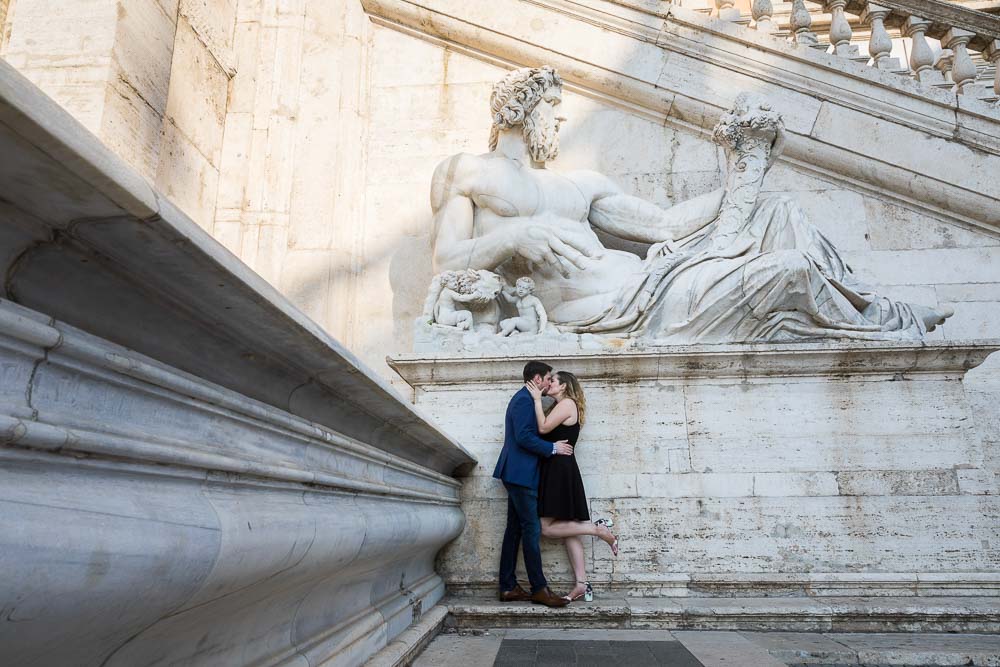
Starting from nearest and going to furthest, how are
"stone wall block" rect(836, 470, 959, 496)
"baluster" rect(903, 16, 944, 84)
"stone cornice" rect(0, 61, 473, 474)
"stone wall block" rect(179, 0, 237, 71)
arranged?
1. "stone cornice" rect(0, 61, 473, 474)
2. "stone wall block" rect(836, 470, 959, 496)
3. "baluster" rect(903, 16, 944, 84)
4. "stone wall block" rect(179, 0, 237, 71)

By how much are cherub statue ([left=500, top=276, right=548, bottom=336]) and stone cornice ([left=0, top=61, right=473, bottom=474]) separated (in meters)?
2.59

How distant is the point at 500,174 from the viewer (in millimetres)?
4453

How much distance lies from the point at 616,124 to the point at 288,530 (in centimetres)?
519

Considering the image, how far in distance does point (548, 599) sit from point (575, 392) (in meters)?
0.98

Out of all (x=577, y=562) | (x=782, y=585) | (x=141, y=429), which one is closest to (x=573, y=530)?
(x=577, y=562)

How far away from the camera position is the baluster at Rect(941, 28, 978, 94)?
216 inches

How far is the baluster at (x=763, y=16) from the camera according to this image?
5.80m

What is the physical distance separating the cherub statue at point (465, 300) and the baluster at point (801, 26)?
3595mm

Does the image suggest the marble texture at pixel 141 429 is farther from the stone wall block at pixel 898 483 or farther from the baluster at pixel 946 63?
the baluster at pixel 946 63

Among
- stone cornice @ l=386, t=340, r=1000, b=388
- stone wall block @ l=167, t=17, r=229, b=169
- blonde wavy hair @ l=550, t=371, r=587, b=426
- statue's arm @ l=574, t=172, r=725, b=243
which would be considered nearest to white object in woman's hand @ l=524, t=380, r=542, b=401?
blonde wavy hair @ l=550, t=371, r=587, b=426

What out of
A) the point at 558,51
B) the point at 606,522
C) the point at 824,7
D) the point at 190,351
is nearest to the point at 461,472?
the point at 606,522

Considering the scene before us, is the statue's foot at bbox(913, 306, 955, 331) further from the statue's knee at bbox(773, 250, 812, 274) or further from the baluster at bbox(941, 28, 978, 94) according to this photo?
the baluster at bbox(941, 28, 978, 94)

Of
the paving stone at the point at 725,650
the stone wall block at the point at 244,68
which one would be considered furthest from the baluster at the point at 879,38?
the stone wall block at the point at 244,68

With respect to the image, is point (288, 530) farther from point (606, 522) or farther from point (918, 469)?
point (918, 469)
